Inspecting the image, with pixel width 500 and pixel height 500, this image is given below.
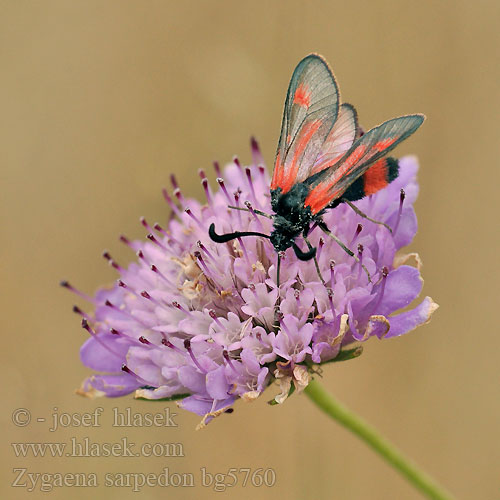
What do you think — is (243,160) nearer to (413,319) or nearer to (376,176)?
(376,176)

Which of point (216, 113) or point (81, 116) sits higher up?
point (81, 116)

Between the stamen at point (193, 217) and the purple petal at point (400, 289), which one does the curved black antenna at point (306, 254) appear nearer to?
the purple petal at point (400, 289)

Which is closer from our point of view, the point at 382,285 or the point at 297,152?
the point at 382,285

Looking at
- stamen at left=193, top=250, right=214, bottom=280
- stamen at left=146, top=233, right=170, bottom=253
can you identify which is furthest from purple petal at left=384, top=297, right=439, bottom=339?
stamen at left=146, top=233, right=170, bottom=253

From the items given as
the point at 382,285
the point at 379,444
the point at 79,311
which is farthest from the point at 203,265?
the point at 379,444

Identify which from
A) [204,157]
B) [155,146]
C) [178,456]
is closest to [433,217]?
[204,157]

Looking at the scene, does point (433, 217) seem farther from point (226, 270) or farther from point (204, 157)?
point (226, 270)

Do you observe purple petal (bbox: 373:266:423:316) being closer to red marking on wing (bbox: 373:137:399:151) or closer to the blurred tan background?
red marking on wing (bbox: 373:137:399:151)
